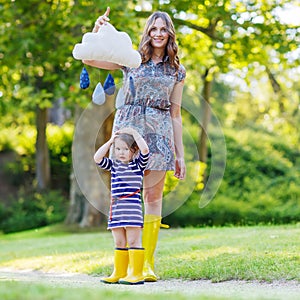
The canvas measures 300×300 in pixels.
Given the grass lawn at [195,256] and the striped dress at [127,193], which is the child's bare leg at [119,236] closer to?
the striped dress at [127,193]

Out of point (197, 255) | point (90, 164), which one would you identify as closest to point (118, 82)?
point (90, 164)

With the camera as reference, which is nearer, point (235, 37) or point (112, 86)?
point (112, 86)

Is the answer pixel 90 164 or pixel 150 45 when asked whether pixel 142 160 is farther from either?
pixel 90 164

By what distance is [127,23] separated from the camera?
1113 centimetres

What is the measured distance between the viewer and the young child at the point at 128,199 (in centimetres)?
548

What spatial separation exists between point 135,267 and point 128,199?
1.71ft

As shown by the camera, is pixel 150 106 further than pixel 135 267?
Yes

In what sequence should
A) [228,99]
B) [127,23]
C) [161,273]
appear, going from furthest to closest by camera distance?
[228,99], [127,23], [161,273]

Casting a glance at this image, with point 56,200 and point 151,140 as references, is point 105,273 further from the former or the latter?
point 56,200

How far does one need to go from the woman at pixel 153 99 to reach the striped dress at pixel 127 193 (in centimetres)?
21

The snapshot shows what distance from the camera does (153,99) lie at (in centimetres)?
581

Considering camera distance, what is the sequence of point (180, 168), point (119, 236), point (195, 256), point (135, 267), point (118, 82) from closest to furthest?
point (135, 267), point (119, 236), point (180, 168), point (195, 256), point (118, 82)

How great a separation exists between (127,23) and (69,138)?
770cm

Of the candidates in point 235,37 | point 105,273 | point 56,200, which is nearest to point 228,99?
point 56,200
